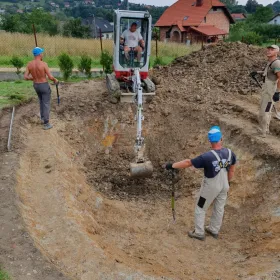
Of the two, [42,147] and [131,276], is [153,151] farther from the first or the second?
[131,276]

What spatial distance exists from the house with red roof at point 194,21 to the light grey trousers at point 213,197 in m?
31.4

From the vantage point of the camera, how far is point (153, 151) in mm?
9039

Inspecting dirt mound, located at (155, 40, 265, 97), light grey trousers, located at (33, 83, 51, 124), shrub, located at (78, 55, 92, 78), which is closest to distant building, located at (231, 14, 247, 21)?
dirt mound, located at (155, 40, 265, 97)

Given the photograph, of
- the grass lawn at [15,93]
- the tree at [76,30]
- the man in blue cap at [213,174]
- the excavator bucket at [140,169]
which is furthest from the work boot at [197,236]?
the tree at [76,30]

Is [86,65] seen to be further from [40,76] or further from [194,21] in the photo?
[194,21]

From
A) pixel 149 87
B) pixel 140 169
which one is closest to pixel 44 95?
pixel 140 169

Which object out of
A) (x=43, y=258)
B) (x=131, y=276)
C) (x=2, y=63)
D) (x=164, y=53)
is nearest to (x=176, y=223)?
(x=131, y=276)

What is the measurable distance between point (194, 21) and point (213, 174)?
114ft

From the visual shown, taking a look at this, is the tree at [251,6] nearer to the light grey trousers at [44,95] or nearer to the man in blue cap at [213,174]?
the light grey trousers at [44,95]

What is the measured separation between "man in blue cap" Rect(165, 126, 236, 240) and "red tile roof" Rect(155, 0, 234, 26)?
111ft

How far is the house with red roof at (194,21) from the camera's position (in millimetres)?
35469

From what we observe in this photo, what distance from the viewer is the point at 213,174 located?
16.3 feet

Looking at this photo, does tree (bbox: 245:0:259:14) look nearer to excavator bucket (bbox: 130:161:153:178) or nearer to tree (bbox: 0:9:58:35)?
tree (bbox: 0:9:58:35)

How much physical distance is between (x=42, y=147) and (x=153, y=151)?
3.07 meters
